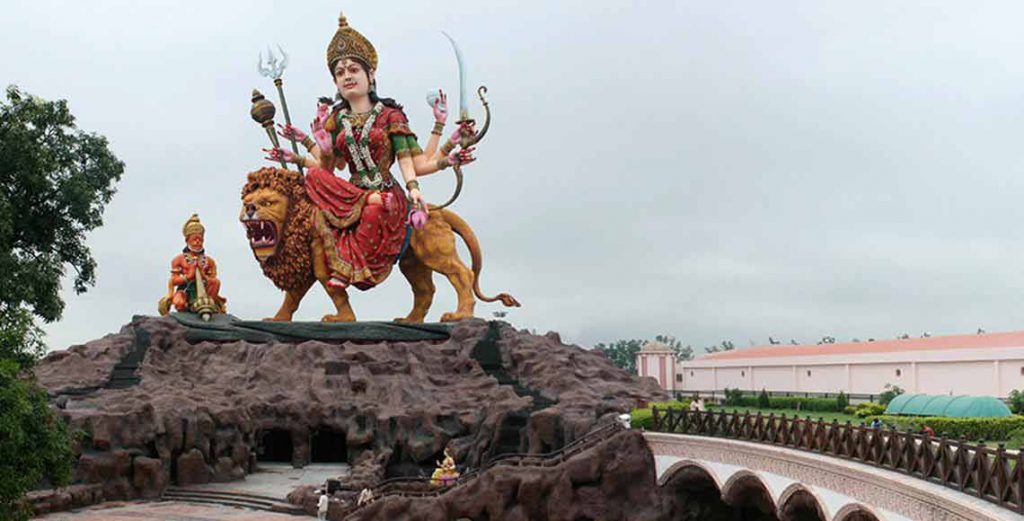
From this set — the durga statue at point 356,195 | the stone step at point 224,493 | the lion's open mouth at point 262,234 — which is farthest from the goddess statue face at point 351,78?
the stone step at point 224,493

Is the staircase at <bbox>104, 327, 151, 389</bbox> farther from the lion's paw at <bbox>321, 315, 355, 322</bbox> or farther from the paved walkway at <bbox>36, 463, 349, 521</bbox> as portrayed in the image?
the lion's paw at <bbox>321, 315, 355, 322</bbox>

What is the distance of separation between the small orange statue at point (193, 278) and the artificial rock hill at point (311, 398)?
1.94ft

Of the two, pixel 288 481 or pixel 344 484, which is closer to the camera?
pixel 344 484

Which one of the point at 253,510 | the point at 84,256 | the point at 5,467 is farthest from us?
the point at 253,510

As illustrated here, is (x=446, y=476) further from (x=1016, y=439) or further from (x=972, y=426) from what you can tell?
(x=1016, y=439)

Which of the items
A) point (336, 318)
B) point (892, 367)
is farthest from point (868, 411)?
point (336, 318)

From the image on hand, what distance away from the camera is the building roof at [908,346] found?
2634cm

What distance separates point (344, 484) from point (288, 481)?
2778 millimetres

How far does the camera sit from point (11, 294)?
13.7 m

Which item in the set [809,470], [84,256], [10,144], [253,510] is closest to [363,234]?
[253,510]

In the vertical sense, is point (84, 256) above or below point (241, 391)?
above

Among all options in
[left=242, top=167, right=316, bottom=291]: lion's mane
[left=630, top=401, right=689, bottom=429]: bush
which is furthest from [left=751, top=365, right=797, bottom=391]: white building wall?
[left=242, top=167, right=316, bottom=291]: lion's mane

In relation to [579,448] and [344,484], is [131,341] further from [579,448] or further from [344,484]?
[579,448]

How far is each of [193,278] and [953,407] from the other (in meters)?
21.1
